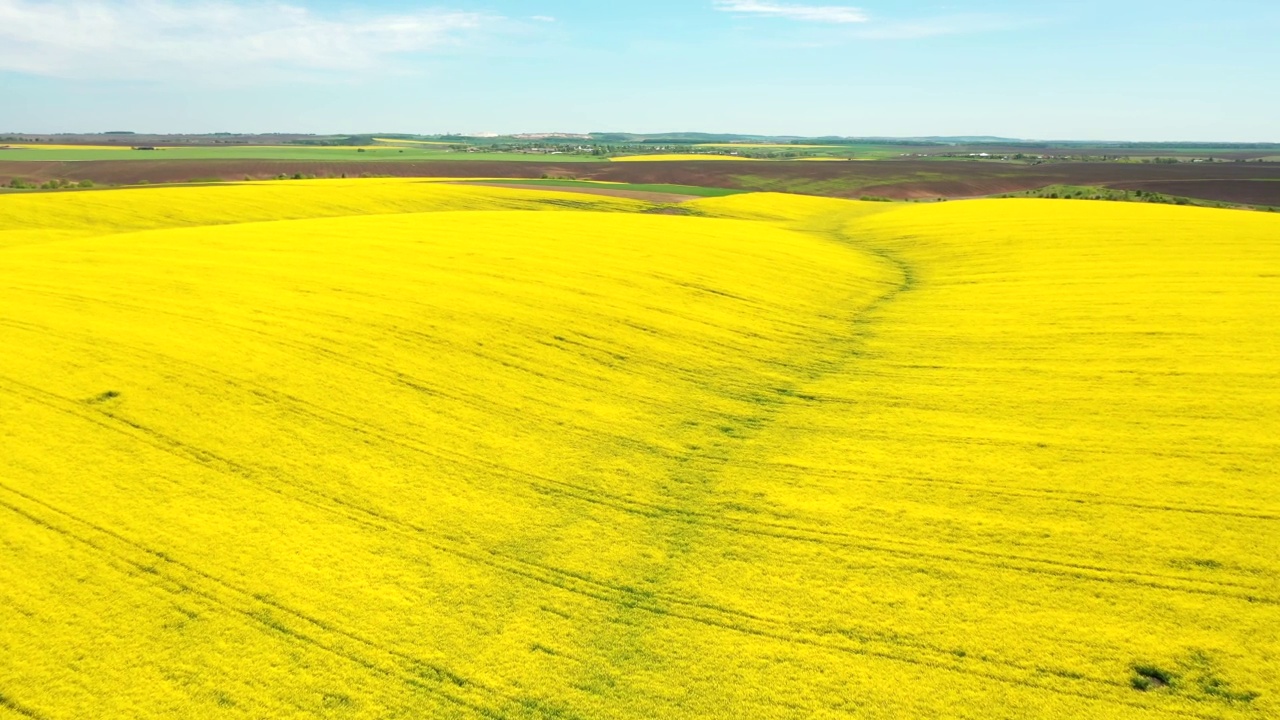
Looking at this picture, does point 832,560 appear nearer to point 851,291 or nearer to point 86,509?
point 86,509

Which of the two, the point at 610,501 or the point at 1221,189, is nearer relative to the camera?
the point at 610,501

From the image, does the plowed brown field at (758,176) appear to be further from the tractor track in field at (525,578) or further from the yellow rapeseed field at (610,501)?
the tractor track in field at (525,578)

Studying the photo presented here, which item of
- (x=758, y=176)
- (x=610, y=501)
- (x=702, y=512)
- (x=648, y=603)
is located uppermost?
(x=758, y=176)

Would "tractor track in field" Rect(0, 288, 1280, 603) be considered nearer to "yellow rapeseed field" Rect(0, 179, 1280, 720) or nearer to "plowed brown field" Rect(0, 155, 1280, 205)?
"yellow rapeseed field" Rect(0, 179, 1280, 720)

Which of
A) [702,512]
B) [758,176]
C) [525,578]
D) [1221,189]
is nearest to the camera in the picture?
[525,578]

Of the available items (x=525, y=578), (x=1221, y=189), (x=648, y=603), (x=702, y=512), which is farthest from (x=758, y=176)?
(x=648, y=603)

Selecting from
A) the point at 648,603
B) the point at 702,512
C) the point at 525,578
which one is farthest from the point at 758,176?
the point at 648,603

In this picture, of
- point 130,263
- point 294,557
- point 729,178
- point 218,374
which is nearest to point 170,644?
point 294,557

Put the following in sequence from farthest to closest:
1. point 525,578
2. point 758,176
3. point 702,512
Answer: point 758,176 < point 702,512 < point 525,578

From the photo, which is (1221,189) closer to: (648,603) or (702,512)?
(702,512)

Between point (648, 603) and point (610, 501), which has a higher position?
point (610, 501)
